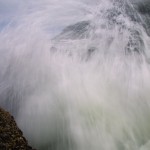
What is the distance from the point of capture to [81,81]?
18.3 ft

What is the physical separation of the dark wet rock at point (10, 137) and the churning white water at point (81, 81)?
73 centimetres

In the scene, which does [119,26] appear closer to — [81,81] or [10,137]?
[81,81]

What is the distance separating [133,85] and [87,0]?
4.10 metres

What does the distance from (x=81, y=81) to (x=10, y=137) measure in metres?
2.45

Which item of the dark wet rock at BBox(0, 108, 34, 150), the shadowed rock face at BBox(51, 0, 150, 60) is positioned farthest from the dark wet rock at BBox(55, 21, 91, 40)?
the dark wet rock at BBox(0, 108, 34, 150)

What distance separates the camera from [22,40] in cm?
622

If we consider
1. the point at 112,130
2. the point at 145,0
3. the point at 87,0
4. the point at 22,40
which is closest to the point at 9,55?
the point at 22,40

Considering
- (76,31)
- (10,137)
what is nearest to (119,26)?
(76,31)

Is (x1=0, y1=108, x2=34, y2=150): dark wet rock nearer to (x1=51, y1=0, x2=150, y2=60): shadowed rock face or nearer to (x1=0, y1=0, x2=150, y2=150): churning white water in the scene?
(x1=0, y1=0, x2=150, y2=150): churning white water

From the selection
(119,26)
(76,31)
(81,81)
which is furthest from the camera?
(76,31)

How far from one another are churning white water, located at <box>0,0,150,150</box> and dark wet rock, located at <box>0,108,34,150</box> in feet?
2.38

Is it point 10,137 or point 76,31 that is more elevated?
point 76,31

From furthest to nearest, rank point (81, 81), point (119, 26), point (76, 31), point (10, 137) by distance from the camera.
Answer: point (76, 31), point (119, 26), point (81, 81), point (10, 137)

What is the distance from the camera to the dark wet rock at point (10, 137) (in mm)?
3473
